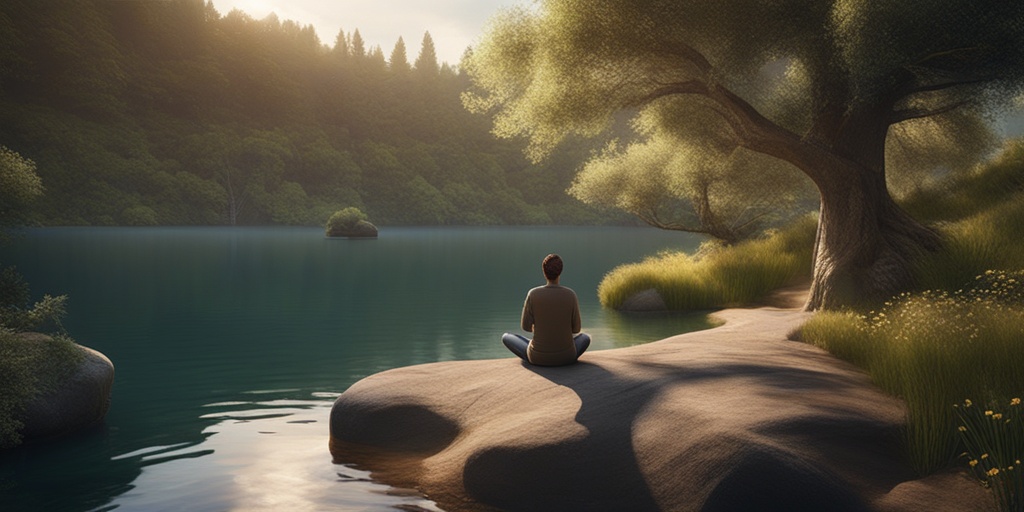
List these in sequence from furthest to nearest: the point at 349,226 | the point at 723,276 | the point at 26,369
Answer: the point at 349,226 < the point at 723,276 < the point at 26,369

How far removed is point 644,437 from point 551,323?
9.91 ft

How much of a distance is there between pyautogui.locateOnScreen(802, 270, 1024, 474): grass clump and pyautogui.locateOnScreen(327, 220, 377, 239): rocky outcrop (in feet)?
245

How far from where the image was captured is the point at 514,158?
6206 inches

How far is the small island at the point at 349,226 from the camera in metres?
83.9

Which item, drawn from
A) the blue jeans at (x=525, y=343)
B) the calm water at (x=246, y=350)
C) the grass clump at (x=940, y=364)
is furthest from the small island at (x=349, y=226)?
the grass clump at (x=940, y=364)

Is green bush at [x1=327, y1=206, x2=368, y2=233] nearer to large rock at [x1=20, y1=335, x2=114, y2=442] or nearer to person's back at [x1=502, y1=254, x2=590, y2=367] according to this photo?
large rock at [x1=20, y1=335, x2=114, y2=442]

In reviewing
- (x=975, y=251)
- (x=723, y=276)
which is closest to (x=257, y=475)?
(x=975, y=251)

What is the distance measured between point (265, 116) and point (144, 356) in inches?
4846

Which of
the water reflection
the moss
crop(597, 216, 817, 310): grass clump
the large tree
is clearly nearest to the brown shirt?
the water reflection

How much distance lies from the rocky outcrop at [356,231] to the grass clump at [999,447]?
78672mm

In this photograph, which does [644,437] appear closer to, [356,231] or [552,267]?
[552,267]

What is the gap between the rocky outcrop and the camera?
84.2 meters

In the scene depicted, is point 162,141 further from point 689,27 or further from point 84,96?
point 689,27

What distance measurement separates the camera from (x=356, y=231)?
84.4m
